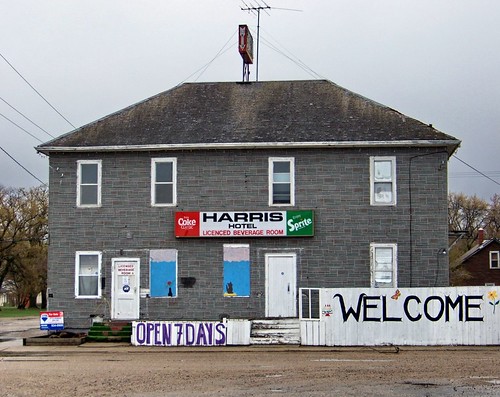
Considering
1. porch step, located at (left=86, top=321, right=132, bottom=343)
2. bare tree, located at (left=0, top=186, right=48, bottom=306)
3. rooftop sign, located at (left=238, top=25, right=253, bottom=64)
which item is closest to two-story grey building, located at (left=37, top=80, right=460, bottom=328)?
porch step, located at (left=86, top=321, right=132, bottom=343)

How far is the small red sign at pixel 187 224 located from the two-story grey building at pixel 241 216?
33 mm

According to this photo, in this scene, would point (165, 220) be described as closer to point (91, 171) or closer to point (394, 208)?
point (91, 171)

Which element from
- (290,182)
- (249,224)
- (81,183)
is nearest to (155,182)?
(81,183)

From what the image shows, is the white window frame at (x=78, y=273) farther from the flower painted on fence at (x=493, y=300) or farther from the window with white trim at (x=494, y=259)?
the window with white trim at (x=494, y=259)

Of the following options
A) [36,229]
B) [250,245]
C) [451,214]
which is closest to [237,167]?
[250,245]

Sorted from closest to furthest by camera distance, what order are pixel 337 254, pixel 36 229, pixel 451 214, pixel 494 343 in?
pixel 494 343 → pixel 337 254 → pixel 36 229 → pixel 451 214

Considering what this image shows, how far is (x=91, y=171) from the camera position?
28812 mm

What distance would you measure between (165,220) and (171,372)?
416 inches

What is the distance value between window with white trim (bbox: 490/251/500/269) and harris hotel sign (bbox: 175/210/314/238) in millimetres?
48030

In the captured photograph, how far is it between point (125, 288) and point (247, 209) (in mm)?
4861

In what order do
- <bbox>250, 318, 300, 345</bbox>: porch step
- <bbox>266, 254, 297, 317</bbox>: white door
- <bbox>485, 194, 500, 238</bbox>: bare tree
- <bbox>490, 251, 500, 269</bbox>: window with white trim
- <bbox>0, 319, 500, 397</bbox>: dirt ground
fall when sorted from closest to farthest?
<bbox>0, 319, 500, 397</bbox>: dirt ground
<bbox>250, 318, 300, 345</bbox>: porch step
<bbox>266, 254, 297, 317</bbox>: white door
<bbox>490, 251, 500, 269</bbox>: window with white trim
<bbox>485, 194, 500, 238</bbox>: bare tree

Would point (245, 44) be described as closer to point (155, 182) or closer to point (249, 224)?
point (155, 182)

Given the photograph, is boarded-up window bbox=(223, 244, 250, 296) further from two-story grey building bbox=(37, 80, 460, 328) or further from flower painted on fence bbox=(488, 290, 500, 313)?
flower painted on fence bbox=(488, 290, 500, 313)

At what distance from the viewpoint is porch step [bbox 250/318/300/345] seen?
2520 centimetres
